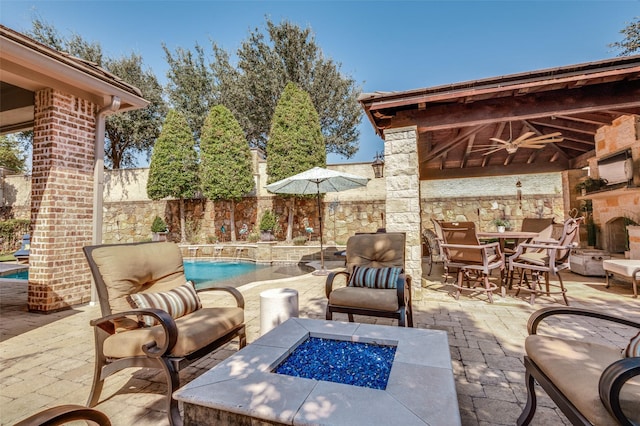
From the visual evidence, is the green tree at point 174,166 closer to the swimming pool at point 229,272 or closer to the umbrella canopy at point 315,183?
the swimming pool at point 229,272

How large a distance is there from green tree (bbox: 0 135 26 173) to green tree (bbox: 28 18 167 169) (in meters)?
4.67

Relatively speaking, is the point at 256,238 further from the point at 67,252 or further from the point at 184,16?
the point at 184,16

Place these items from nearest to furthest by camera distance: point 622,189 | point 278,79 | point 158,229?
point 622,189, point 158,229, point 278,79

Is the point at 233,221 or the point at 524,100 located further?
the point at 233,221

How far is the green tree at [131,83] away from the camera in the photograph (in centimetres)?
1453

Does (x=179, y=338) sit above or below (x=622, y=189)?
below

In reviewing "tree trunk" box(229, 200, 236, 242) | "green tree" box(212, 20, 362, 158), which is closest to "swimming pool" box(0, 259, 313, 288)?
"tree trunk" box(229, 200, 236, 242)

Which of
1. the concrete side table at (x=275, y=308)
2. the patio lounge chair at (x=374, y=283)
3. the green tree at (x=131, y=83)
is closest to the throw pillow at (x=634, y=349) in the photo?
the patio lounge chair at (x=374, y=283)

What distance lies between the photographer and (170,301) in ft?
7.80

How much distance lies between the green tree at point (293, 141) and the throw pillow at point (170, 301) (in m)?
8.57

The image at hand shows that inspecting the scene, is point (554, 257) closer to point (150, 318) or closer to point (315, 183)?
point (150, 318)

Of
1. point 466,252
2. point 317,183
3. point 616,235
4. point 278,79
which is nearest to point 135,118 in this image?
point 278,79

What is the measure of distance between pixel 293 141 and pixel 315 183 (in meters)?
4.10

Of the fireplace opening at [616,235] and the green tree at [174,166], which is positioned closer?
the fireplace opening at [616,235]
